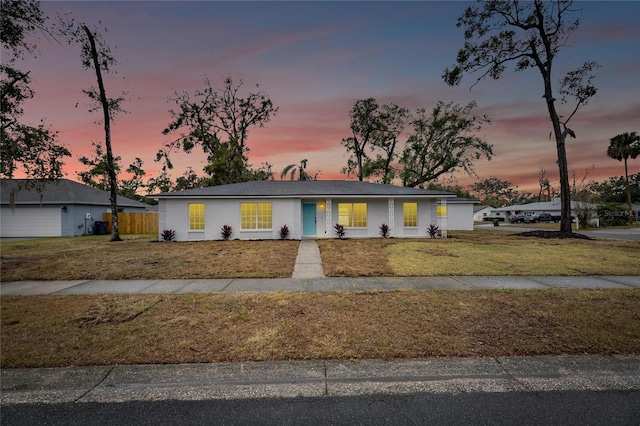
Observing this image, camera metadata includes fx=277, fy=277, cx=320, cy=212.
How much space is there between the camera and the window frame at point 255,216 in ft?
58.3

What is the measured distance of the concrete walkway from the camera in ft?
28.2

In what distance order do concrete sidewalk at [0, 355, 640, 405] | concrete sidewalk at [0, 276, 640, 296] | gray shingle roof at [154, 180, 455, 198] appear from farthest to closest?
1. gray shingle roof at [154, 180, 455, 198]
2. concrete sidewalk at [0, 276, 640, 296]
3. concrete sidewalk at [0, 355, 640, 405]

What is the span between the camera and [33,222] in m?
23.0

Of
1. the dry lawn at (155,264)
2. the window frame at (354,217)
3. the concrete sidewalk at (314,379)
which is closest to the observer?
the concrete sidewalk at (314,379)

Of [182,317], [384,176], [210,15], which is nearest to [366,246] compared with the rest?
[182,317]

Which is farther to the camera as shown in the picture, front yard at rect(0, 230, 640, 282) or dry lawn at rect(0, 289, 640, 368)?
front yard at rect(0, 230, 640, 282)

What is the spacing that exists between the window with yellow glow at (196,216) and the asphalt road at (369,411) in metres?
15.6

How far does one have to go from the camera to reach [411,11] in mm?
13180

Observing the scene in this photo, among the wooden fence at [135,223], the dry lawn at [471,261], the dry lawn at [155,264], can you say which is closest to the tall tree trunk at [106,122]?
the dry lawn at [155,264]

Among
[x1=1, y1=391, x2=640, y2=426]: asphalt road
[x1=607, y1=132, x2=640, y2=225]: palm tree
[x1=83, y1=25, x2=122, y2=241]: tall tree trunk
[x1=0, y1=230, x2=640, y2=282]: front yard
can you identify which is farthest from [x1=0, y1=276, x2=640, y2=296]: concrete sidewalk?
[x1=607, y1=132, x2=640, y2=225]: palm tree

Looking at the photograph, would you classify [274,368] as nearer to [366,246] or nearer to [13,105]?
[366,246]

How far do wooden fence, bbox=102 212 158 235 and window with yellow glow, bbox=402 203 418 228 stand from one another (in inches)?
891

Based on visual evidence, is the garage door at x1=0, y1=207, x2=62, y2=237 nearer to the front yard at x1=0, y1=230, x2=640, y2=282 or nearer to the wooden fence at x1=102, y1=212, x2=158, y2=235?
the wooden fence at x1=102, y1=212, x2=158, y2=235

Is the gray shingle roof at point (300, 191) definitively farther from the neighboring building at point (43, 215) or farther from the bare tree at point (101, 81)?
the neighboring building at point (43, 215)
